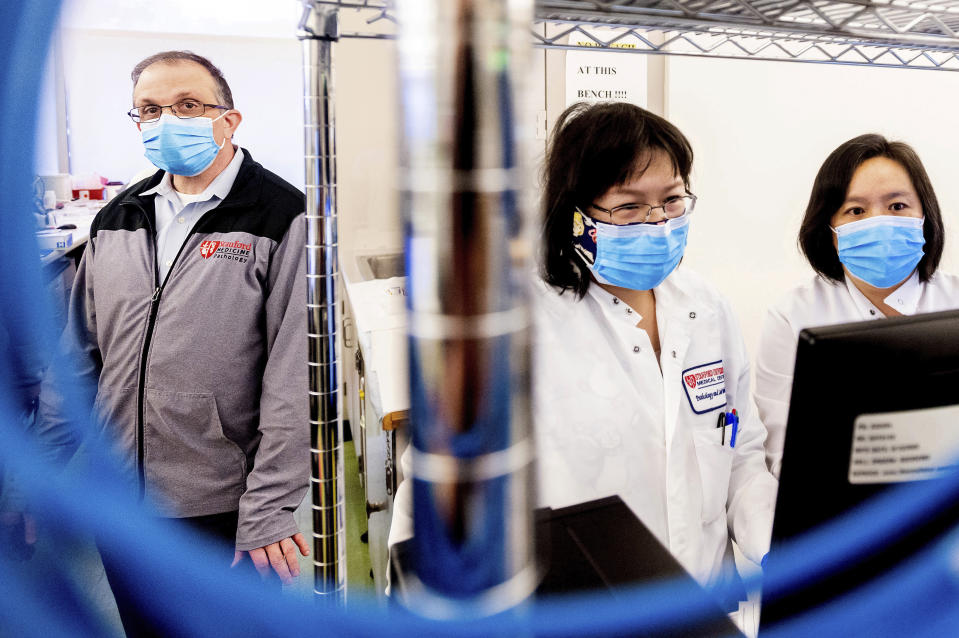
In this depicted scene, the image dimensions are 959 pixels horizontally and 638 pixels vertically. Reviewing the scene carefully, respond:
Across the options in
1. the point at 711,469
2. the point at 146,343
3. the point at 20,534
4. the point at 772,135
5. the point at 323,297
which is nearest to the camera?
the point at 20,534

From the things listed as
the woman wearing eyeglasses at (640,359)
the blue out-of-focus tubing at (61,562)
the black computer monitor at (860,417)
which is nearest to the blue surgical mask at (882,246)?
the woman wearing eyeglasses at (640,359)

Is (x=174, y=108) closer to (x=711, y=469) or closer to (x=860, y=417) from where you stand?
(x=711, y=469)

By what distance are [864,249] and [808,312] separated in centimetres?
19

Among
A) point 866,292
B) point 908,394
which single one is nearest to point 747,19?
point 908,394

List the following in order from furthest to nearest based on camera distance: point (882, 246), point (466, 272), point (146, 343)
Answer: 1. point (882, 246)
2. point (146, 343)
3. point (466, 272)

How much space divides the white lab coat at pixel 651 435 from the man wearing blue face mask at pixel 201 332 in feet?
1.67

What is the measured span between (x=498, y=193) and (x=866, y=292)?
1.77m

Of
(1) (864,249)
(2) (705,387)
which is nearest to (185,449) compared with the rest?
(2) (705,387)

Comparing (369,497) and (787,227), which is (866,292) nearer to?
(787,227)

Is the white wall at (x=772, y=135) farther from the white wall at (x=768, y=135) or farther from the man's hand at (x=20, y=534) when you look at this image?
the man's hand at (x=20, y=534)

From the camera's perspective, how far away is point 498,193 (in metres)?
0.18

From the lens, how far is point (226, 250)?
1262mm

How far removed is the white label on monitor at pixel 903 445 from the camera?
43 centimetres

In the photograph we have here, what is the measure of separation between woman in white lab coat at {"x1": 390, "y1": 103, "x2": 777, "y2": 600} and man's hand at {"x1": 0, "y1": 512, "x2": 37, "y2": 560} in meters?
0.84
